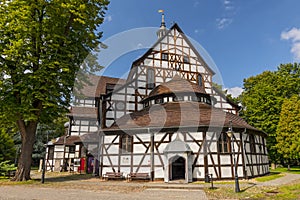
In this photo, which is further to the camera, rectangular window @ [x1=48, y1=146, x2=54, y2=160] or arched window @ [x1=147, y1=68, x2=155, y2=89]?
rectangular window @ [x1=48, y1=146, x2=54, y2=160]

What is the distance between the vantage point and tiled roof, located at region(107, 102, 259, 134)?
17.4 meters

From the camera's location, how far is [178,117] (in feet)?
59.7

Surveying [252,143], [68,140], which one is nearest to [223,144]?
[252,143]

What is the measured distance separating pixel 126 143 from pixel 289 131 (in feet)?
70.8

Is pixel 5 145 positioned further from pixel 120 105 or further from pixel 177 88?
pixel 177 88

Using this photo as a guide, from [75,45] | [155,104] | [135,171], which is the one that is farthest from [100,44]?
[135,171]

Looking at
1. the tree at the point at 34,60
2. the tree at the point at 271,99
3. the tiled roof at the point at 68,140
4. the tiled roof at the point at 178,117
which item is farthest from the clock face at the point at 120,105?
the tree at the point at 271,99

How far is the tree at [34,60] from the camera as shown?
15.4m

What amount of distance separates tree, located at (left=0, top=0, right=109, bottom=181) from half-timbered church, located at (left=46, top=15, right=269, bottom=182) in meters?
2.98

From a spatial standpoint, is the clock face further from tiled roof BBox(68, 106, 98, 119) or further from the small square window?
the small square window

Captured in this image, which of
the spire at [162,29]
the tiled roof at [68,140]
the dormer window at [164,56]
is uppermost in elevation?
the spire at [162,29]

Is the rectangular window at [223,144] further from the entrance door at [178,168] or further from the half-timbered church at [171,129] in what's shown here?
the entrance door at [178,168]

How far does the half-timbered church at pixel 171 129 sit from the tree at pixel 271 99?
273 inches

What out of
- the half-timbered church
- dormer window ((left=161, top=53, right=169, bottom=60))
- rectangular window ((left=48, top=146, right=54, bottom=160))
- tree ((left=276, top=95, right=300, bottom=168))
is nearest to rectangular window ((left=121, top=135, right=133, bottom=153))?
the half-timbered church
